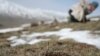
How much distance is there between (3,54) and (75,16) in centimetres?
5532

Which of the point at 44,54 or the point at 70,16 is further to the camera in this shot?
the point at 70,16

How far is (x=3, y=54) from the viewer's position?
17656 millimetres

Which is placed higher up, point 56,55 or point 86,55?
point 56,55

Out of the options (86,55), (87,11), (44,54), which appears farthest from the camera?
(87,11)

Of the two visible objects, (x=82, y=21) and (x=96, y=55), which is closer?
(x=96, y=55)

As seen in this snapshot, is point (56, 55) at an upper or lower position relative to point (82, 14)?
upper

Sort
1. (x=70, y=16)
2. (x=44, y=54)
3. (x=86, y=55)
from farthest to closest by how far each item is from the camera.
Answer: (x=70, y=16)
(x=86, y=55)
(x=44, y=54)

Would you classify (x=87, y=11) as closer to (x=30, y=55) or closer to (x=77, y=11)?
(x=77, y=11)

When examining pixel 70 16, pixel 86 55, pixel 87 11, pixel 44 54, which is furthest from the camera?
pixel 70 16

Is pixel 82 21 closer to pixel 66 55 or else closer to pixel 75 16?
pixel 75 16

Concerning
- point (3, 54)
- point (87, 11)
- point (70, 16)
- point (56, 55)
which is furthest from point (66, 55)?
point (70, 16)

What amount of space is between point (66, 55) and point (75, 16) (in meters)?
54.9

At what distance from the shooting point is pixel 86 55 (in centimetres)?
2128

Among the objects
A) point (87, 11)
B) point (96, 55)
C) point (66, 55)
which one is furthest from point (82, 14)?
point (66, 55)
